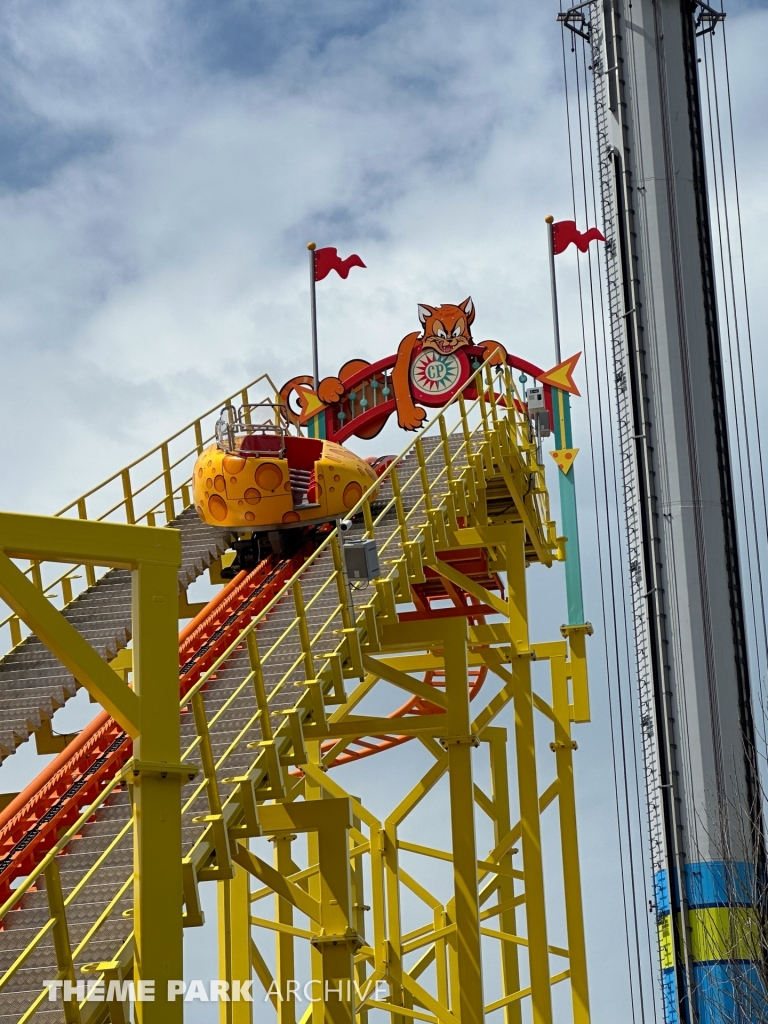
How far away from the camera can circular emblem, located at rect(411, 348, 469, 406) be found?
22.1m

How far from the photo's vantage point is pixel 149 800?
8.12 m

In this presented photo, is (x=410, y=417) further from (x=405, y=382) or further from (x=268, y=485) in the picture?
(x=268, y=485)

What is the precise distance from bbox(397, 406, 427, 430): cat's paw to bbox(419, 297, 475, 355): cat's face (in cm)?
89

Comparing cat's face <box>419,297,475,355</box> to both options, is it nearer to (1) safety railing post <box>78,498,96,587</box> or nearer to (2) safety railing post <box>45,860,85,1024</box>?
(1) safety railing post <box>78,498,96,587</box>

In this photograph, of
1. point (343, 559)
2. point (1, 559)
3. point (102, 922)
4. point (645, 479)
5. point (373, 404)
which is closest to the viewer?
point (1, 559)

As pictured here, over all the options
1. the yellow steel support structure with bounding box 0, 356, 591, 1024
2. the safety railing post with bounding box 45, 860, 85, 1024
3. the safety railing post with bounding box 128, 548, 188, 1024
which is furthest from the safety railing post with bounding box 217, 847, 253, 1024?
the safety railing post with bounding box 128, 548, 188, 1024

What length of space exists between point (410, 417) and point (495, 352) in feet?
7.23

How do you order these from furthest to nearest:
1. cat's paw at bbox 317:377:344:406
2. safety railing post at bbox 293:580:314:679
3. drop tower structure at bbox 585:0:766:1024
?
drop tower structure at bbox 585:0:766:1024
cat's paw at bbox 317:377:344:406
safety railing post at bbox 293:580:314:679

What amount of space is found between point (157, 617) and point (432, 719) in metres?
8.20

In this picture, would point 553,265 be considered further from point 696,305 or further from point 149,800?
point 149,800

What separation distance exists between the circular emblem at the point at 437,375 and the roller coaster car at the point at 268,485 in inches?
186

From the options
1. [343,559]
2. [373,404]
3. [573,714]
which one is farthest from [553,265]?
[343,559]

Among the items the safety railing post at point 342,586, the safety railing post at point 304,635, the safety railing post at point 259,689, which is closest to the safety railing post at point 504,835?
the safety railing post at point 342,586

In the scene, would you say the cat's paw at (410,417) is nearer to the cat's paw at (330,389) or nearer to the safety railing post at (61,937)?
the cat's paw at (330,389)
